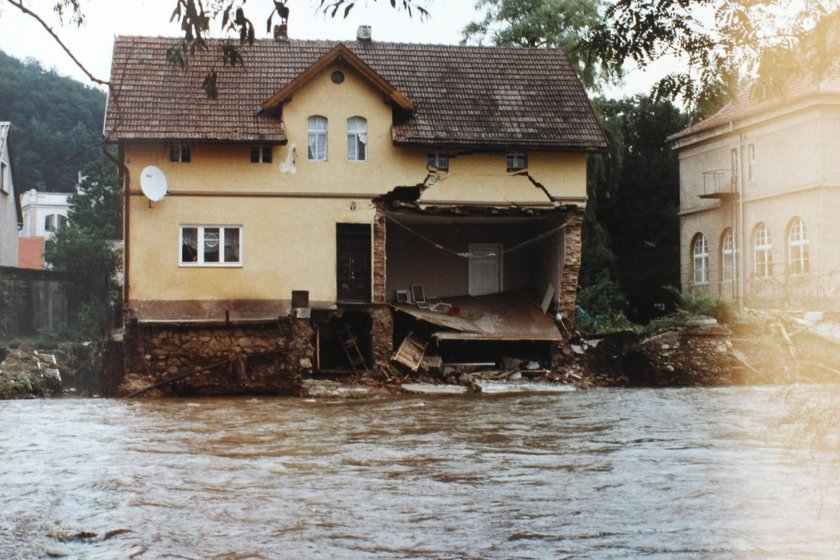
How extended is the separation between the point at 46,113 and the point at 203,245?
42.8 m

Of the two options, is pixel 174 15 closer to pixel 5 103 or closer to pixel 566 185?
pixel 566 185

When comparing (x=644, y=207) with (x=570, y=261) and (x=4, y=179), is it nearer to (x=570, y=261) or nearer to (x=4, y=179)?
(x=570, y=261)

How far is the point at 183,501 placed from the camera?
12398 mm

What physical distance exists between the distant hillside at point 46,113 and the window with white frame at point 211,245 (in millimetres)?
38719

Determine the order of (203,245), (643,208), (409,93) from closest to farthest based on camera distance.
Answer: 1. (203,245)
2. (409,93)
3. (643,208)

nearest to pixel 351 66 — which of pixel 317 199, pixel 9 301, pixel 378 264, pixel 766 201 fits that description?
pixel 317 199

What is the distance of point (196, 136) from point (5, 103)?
43891 millimetres

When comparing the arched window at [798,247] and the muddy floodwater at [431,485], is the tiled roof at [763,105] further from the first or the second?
the muddy floodwater at [431,485]

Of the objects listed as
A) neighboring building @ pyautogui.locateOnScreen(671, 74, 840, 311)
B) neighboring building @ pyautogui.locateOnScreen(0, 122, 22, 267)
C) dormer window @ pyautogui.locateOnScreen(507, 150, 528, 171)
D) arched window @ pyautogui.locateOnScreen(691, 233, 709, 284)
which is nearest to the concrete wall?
neighboring building @ pyautogui.locateOnScreen(0, 122, 22, 267)

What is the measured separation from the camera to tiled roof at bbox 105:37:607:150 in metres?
31.3

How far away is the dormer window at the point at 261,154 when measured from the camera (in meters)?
31.7

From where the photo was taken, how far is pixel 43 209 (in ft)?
280

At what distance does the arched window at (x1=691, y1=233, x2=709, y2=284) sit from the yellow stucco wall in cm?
1425

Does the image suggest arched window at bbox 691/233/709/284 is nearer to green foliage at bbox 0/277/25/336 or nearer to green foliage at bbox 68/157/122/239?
green foliage at bbox 0/277/25/336
